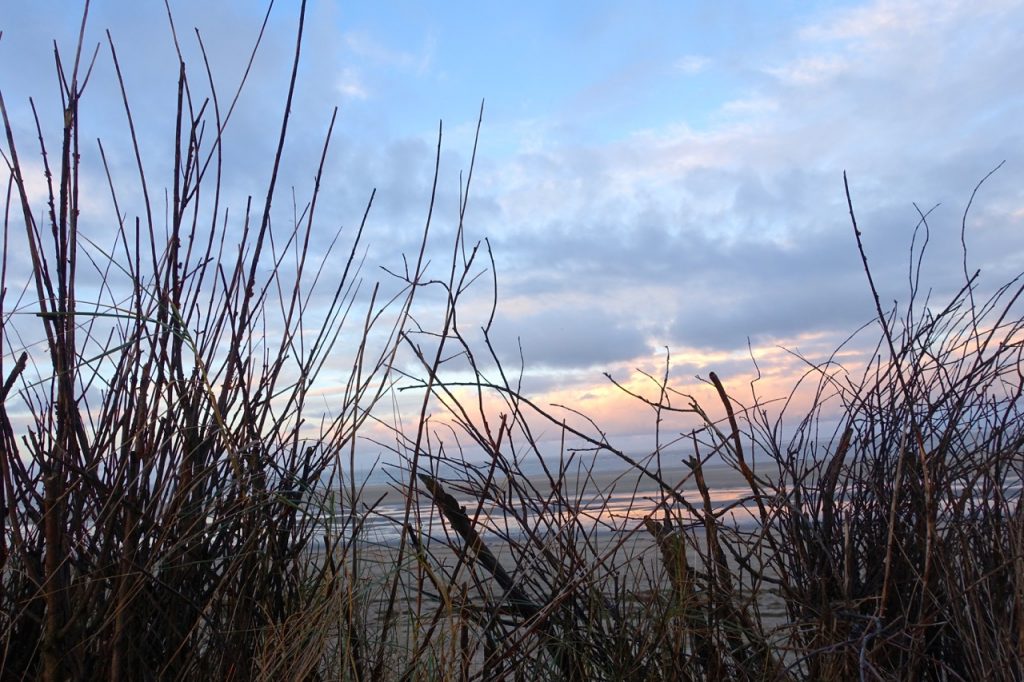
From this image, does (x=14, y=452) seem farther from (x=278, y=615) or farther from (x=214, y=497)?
(x=278, y=615)

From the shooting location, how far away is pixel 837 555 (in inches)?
87.0

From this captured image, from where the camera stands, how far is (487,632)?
2092 millimetres

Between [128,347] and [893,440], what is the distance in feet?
6.03

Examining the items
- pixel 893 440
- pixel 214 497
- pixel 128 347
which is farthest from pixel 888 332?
pixel 128 347

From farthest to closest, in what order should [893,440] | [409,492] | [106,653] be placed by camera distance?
[893,440], [409,492], [106,653]

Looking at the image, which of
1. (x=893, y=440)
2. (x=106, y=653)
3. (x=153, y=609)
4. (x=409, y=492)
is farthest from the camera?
(x=893, y=440)

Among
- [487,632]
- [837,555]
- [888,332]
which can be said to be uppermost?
[888,332]

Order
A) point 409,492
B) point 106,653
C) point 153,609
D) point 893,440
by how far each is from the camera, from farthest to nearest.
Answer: point 893,440, point 409,492, point 153,609, point 106,653

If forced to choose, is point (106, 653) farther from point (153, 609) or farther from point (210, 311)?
point (210, 311)

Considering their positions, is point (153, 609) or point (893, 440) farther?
point (893, 440)

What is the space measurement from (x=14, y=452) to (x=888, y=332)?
1.95 meters

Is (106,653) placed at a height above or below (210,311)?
below

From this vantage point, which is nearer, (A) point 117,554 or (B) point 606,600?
(A) point 117,554

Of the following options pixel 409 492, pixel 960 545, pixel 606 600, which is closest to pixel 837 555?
pixel 960 545
